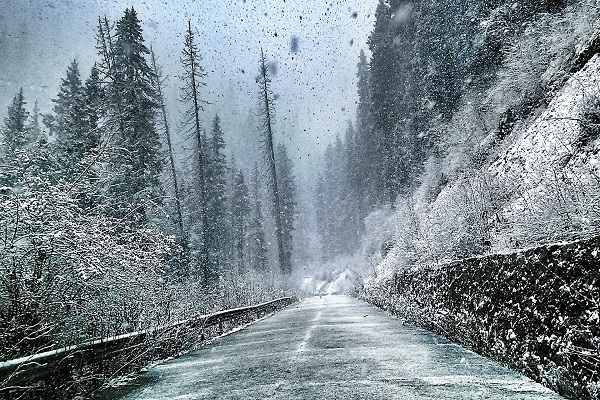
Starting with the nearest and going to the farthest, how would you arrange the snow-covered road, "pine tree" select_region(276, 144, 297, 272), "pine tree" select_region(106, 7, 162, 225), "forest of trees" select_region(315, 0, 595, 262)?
the snow-covered road → "forest of trees" select_region(315, 0, 595, 262) → "pine tree" select_region(106, 7, 162, 225) → "pine tree" select_region(276, 144, 297, 272)

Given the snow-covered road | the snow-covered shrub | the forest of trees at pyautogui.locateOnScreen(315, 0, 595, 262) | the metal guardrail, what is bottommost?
the snow-covered road

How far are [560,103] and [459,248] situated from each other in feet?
17.9

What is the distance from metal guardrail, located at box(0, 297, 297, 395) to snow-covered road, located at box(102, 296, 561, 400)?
58cm

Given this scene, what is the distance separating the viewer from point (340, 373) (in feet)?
20.3

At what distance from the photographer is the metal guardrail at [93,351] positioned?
4.48m

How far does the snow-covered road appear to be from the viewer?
4934 mm

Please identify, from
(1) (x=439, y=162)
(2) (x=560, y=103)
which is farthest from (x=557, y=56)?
(1) (x=439, y=162)

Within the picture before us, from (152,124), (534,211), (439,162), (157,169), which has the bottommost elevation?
(534,211)

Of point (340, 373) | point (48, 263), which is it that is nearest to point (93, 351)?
point (48, 263)

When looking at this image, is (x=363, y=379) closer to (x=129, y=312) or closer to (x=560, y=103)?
(x=129, y=312)

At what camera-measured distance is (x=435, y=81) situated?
94.3 feet

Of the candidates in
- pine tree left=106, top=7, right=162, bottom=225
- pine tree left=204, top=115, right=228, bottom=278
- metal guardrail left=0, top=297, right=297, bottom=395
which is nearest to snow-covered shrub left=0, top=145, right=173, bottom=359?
metal guardrail left=0, top=297, right=297, bottom=395

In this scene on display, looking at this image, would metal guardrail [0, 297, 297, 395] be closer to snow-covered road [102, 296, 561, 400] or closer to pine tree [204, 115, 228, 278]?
snow-covered road [102, 296, 561, 400]

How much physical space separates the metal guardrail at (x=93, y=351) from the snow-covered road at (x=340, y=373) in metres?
0.58
